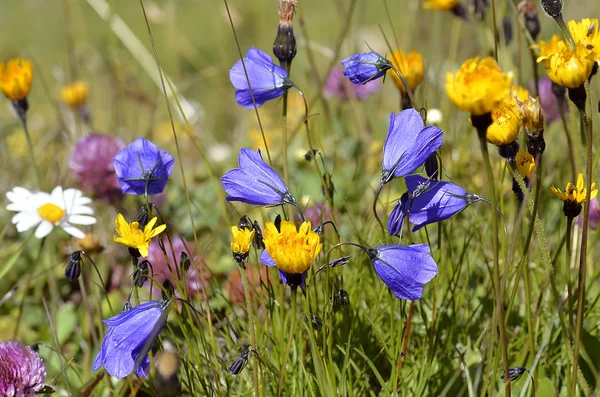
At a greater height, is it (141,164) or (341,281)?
(141,164)

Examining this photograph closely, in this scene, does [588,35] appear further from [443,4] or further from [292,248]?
[443,4]

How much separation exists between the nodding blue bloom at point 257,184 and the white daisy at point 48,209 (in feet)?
1.71

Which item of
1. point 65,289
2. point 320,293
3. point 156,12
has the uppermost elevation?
point 156,12

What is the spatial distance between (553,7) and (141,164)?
27.3 inches

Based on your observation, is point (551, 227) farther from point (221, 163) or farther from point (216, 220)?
point (221, 163)

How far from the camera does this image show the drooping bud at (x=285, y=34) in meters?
1.03

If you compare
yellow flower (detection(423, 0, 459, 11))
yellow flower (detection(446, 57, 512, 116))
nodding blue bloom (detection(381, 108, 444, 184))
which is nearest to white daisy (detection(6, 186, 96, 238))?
nodding blue bloom (detection(381, 108, 444, 184))

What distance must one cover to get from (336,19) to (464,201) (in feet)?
20.3

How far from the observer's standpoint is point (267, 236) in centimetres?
78

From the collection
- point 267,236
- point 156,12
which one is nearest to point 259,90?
point 267,236

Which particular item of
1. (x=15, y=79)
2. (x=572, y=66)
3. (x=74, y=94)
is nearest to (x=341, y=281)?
(x=572, y=66)

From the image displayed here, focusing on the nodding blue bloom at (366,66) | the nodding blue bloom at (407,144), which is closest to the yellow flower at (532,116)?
the nodding blue bloom at (407,144)

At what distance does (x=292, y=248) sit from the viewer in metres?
0.75

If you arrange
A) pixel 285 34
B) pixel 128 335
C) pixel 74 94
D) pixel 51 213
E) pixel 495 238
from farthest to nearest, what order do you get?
pixel 74 94 < pixel 51 213 < pixel 285 34 < pixel 128 335 < pixel 495 238
